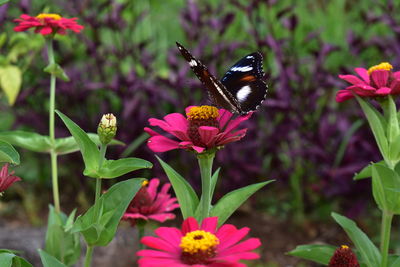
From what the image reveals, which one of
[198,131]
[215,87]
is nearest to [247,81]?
[215,87]

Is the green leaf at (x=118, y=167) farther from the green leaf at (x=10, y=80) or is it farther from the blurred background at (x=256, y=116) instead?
the blurred background at (x=256, y=116)

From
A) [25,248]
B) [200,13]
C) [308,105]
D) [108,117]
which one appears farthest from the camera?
[200,13]

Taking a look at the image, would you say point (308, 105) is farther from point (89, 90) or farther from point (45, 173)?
point (45, 173)

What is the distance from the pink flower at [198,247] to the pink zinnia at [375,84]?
42cm

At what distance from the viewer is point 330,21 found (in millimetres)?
3861

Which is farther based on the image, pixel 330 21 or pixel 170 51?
pixel 330 21

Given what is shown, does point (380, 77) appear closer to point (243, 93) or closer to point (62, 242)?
point (243, 93)

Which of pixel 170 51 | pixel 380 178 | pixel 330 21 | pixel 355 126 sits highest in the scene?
pixel 330 21

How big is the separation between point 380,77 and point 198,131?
40cm

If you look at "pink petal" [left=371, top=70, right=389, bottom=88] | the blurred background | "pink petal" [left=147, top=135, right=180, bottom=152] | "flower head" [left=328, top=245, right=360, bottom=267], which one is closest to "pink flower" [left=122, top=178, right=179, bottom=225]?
"pink petal" [left=147, top=135, right=180, bottom=152]

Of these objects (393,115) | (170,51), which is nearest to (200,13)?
(170,51)

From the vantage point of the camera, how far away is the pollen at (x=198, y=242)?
2.84 ft

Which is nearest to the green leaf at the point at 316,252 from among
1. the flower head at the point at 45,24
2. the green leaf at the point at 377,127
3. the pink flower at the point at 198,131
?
the green leaf at the point at 377,127

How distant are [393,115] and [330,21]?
279cm
